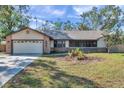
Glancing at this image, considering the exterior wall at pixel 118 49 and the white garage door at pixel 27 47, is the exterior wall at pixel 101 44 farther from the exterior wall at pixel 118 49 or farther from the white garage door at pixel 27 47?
the white garage door at pixel 27 47

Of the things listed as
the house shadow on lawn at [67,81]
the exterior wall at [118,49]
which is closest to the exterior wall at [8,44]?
the exterior wall at [118,49]

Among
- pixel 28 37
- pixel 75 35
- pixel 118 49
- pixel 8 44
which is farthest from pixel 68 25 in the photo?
pixel 8 44

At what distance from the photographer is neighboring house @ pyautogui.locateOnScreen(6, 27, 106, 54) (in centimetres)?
3625

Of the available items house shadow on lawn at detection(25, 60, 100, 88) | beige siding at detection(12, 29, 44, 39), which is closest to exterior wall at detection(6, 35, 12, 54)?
beige siding at detection(12, 29, 44, 39)

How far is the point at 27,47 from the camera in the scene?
36125mm

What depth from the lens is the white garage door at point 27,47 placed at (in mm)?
36009

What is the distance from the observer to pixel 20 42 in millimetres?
36438

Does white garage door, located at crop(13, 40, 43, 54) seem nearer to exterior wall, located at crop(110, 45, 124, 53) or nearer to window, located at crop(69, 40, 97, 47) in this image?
window, located at crop(69, 40, 97, 47)

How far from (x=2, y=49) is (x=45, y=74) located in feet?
82.7

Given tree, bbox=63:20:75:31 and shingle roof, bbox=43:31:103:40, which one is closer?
shingle roof, bbox=43:31:103:40

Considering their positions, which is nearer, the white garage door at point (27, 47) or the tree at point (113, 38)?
the white garage door at point (27, 47)

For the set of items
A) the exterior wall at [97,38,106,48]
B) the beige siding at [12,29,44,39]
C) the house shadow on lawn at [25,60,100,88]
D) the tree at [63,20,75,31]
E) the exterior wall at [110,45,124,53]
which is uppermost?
the tree at [63,20,75,31]
